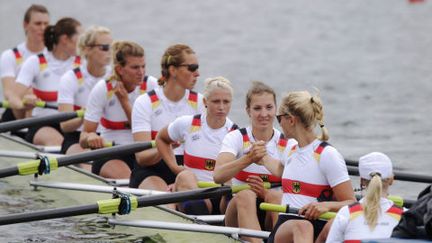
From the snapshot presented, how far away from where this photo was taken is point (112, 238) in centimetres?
861

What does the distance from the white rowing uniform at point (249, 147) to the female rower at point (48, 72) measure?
3.95 metres

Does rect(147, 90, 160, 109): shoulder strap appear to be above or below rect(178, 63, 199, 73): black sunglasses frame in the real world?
below

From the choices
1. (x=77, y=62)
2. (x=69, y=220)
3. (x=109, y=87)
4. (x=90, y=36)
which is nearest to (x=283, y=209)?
(x=69, y=220)

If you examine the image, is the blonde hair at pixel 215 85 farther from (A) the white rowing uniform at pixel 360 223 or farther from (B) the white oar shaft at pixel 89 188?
(A) the white rowing uniform at pixel 360 223

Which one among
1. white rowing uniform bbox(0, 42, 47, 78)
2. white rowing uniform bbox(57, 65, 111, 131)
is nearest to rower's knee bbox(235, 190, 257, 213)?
white rowing uniform bbox(57, 65, 111, 131)

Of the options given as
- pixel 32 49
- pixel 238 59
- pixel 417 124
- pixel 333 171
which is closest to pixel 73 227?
pixel 333 171

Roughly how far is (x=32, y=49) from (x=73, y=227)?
4181 mm

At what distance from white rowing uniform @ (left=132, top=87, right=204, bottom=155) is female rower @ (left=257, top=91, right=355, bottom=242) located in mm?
2276

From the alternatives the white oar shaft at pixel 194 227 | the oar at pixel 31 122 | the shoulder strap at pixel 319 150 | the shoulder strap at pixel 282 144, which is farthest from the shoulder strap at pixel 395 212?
the oar at pixel 31 122

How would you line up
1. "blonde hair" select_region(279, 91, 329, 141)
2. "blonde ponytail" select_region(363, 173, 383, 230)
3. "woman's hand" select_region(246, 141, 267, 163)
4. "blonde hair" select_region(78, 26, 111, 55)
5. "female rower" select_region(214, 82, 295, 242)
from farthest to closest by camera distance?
"blonde hair" select_region(78, 26, 111, 55), "female rower" select_region(214, 82, 295, 242), "woman's hand" select_region(246, 141, 267, 163), "blonde hair" select_region(279, 91, 329, 141), "blonde ponytail" select_region(363, 173, 383, 230)

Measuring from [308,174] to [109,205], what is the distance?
→ 4.84 ft

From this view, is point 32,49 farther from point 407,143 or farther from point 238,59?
point 238,59

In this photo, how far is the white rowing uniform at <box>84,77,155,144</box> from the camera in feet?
33.4

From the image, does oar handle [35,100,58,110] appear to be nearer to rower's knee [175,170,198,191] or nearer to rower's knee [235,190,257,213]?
rower's knee [175,170,198,191]
